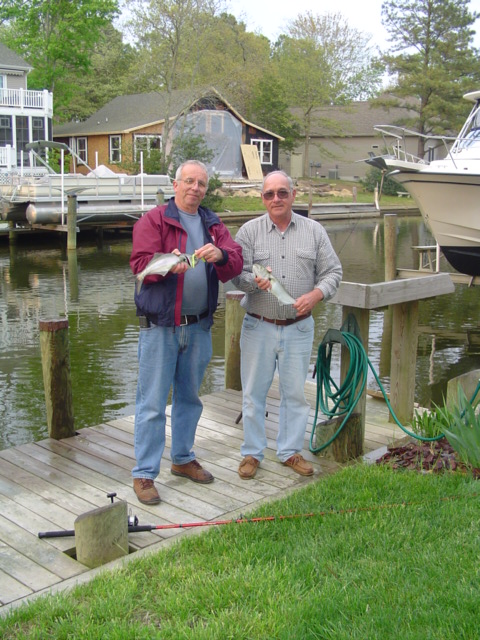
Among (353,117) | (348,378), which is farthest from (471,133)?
(353,117)

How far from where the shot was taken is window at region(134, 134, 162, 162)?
39.0m

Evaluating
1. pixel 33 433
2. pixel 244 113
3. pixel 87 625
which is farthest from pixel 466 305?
pixel 244 113

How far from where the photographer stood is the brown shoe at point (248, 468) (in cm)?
511

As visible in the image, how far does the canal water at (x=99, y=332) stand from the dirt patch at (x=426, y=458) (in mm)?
4728

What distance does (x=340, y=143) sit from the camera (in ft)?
184

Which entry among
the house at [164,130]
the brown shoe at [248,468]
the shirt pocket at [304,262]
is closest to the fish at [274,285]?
the shirt pocket at [304,262]

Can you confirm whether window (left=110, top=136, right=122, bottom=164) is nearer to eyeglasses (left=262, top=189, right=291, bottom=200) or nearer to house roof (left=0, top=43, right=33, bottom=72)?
house roof (left=0, top=43, right=33, bottom=72)

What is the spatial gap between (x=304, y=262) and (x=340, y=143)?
5319cm

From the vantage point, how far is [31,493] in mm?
4852

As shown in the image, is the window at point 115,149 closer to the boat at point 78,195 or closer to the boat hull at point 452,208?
the boat at point 78,195

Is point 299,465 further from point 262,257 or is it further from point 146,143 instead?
point 146,143

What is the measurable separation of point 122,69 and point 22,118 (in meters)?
17.6

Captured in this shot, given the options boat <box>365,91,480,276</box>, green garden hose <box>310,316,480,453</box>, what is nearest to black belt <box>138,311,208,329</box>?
green garden hose <box>310,316,480,453</box>

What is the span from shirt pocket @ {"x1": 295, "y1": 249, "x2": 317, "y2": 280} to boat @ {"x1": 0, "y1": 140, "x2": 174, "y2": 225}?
68.2 feet
